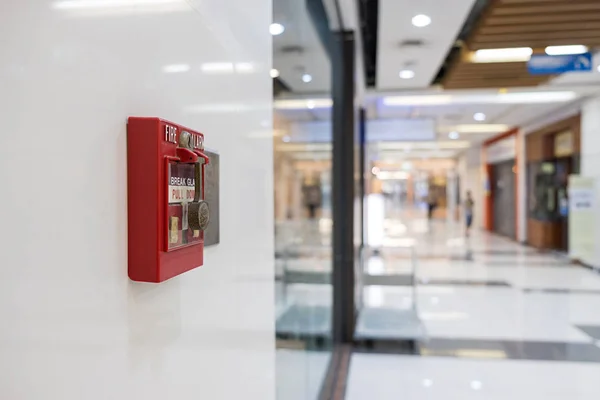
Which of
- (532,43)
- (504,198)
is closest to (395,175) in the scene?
(504,198)

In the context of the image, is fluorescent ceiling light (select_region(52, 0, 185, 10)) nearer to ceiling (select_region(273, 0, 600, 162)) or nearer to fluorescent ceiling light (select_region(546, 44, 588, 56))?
ceiling (select_region(273, 0, 600, 162))

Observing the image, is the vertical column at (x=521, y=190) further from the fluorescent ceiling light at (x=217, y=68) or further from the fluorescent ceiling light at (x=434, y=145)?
the fluorescent ceiling light at (x=217, y=68)

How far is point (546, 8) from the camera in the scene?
481 cm

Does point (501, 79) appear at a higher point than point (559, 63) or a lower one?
higher

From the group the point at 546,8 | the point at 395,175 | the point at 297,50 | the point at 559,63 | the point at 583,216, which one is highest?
the point at 546,8

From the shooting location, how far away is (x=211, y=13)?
1.07 m

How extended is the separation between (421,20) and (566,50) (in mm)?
2631

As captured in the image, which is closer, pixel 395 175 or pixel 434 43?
pixel 434 43

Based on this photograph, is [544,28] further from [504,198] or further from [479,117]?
[504,198]

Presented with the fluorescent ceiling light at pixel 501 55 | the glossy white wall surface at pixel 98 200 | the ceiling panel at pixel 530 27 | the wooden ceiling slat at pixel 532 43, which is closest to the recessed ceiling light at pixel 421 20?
the ceiling panel at pixel 530 27

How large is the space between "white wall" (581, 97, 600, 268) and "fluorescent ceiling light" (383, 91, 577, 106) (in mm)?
436

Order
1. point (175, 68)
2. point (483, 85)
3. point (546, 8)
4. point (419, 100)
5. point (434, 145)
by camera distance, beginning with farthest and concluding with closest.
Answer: point (434, 145)
point (419, 100)
point (483, 85)
point (546, 8)
point (175, 68)

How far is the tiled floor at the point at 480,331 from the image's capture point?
12.5ft

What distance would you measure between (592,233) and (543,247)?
3075mm
